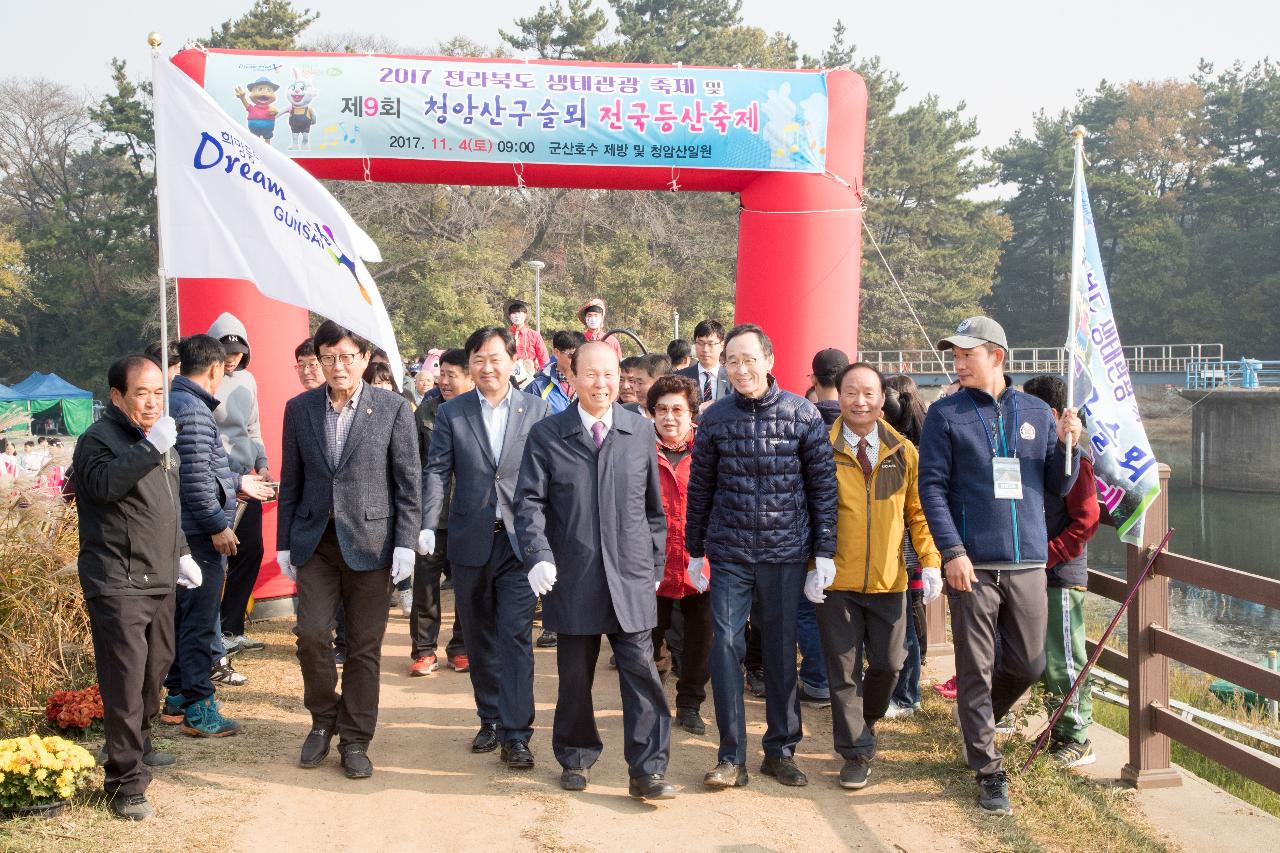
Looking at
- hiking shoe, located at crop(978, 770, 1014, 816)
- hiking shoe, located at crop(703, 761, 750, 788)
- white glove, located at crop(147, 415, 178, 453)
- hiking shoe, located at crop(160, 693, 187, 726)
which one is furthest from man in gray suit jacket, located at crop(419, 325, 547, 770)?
hiking shoe, located at crop(978, 770, 1014, 816)

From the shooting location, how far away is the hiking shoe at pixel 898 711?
607 cm

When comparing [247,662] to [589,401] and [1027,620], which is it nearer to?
[589,401]

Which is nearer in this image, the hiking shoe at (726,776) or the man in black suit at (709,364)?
the hiking shoe at (726,776)

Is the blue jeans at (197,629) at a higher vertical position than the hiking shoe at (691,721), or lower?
higher

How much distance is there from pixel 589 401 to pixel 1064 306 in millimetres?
59970

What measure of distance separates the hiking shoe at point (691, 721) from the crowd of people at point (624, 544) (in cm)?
70

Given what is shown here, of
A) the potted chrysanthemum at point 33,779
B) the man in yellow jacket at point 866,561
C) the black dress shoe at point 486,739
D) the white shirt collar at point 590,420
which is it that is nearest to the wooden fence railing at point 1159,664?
the man in yellow jacket at point 866,561

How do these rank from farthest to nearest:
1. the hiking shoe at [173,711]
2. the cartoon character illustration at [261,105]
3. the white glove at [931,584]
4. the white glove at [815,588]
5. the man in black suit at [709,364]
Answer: the cartoon character illustration at [261,105], the man in black suit at [709,364], the hiking shoe at [173,711], the white glove at [815,588], the white glove at [931,584]

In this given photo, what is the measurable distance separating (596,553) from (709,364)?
3321 mm

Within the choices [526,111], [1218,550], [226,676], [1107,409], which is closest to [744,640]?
[1107,409]

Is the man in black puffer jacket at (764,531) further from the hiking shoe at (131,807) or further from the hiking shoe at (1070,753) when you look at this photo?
the hiking shoe at (131,807)

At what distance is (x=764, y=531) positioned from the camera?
4918 mm

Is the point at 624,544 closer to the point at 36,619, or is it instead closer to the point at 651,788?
the point at 651,788

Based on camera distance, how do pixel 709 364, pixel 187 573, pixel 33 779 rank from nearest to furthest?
pixel 33 779 → pixel 187 573 → pixel 709 364
